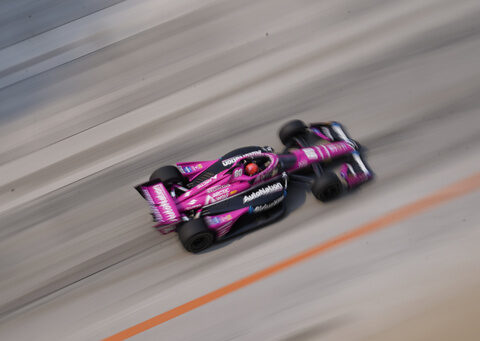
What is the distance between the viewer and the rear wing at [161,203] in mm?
6086

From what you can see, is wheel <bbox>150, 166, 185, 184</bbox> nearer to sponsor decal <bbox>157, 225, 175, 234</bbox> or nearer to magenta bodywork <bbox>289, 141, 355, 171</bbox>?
sponsor decal <bbox>157, 225, 175, 234</bbox>

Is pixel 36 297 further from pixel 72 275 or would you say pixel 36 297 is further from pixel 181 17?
pixel 181 17

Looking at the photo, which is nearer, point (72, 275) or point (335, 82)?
point (72, 275)

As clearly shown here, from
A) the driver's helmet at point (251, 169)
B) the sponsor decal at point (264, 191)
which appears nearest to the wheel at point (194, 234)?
the sponsor decal at point (264, 191)

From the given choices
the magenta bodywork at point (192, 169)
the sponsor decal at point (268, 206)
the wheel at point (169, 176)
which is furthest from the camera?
the magenta bodywork at point (192, 169)

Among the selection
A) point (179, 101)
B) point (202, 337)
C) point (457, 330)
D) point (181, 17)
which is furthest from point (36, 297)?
point (181, 17)

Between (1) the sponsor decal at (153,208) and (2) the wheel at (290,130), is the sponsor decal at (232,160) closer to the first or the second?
(2) the wheel at (290,130)

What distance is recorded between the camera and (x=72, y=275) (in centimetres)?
663

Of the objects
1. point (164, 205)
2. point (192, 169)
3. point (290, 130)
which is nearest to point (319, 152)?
point (290, 130)

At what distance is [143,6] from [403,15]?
236 inches

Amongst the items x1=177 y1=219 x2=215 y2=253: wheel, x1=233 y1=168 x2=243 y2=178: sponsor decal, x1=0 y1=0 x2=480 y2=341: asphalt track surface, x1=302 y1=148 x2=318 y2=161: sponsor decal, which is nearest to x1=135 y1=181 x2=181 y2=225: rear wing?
x1=177 y1=219 x2=215 y2=253: wheel

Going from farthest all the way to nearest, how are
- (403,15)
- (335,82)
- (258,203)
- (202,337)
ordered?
(403,15) < (335,82) < (258,203) < (202,337)

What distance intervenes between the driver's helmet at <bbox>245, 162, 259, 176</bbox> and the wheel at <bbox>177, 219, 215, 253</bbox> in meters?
1.01

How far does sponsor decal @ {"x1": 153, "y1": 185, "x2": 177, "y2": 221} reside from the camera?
609 cm
